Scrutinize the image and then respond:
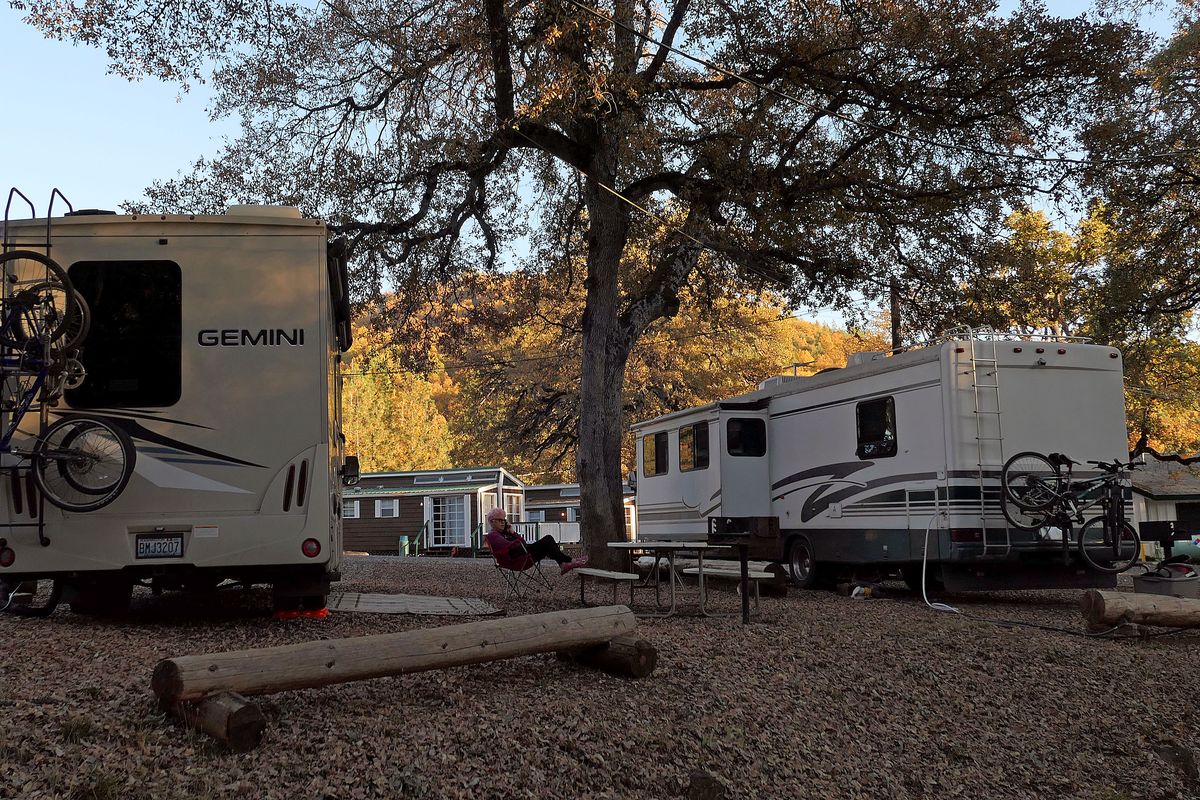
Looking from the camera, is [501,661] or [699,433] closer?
[501,661]

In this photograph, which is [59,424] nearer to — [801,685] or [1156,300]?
[801,685]

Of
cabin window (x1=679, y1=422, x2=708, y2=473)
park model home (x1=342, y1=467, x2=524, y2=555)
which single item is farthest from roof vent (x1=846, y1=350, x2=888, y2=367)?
park model home (x1=342, y1=467, x2=524, y2=555)

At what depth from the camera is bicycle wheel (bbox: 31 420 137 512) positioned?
22.2 ft

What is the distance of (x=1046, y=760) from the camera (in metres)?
5.36

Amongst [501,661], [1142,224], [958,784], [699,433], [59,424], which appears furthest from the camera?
[1142,224]

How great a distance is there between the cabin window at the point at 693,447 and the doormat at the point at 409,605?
5283mm

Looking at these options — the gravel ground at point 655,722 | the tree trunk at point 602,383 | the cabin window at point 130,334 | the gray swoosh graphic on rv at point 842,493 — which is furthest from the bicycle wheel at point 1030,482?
the cabin window at point 130,334

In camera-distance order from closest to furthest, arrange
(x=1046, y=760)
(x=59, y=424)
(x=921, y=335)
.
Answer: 1. (x=1046, y=760)
2. (x=59, y=424)
3. (x=921, y=335)

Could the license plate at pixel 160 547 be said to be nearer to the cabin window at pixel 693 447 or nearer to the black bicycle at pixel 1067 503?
the black bicycle at pixel 1067 503

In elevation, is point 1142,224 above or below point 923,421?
above

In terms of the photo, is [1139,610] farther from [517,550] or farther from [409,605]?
[409,605]

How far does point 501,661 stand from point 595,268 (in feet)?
34.6

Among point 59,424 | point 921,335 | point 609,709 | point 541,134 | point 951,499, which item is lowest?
point 609,709

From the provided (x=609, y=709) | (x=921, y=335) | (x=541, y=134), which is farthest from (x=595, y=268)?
(x=609, y=709)
